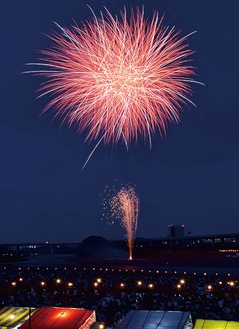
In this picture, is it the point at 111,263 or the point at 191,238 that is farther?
the point at 191,238

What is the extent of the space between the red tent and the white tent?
6.12 ft

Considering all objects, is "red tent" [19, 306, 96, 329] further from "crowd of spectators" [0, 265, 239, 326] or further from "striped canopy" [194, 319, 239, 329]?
"striped canopy" [194, 319, 239, 329]

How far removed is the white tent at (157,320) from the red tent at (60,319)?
1866 mm

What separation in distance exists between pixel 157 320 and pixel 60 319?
4626 mm

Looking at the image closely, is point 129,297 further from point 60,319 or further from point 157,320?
point 157,320

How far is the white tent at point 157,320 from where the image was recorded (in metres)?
18.3

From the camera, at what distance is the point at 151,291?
3130cm

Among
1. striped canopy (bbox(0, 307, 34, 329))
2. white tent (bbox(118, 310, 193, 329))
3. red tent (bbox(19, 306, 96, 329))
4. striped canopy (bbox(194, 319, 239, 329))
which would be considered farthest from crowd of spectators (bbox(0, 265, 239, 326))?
striped canopy (bbox(194, 319, 239, 329))

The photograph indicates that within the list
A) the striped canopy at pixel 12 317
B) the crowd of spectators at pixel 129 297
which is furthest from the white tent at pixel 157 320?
the striped canopy at pixel 12 317

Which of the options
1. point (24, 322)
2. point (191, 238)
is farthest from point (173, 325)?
point (191, 238)

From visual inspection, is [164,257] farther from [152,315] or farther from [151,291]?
[152,315]

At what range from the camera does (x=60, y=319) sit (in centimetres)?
1984

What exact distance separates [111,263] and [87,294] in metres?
41.6

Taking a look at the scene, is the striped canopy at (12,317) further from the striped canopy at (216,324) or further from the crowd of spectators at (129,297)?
the striped canopy at (216,324)
